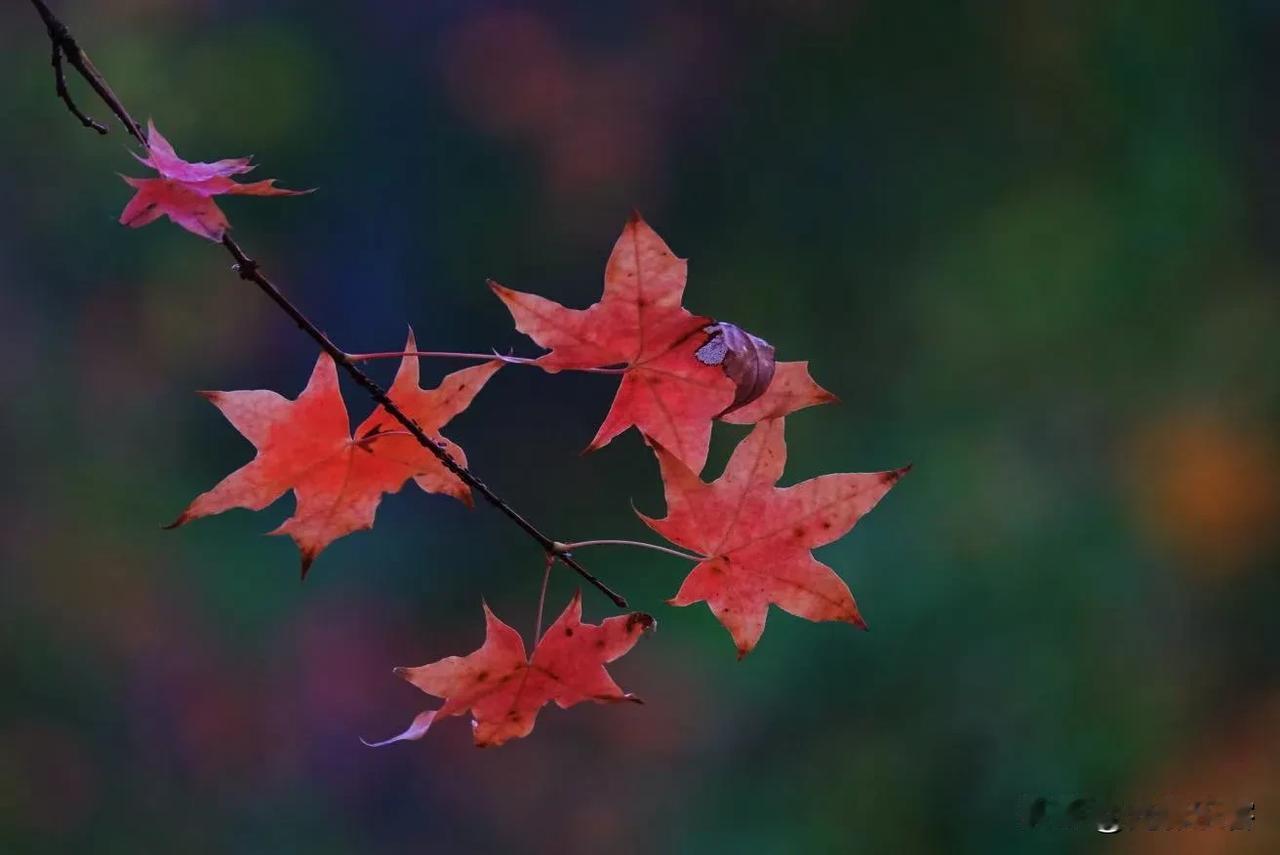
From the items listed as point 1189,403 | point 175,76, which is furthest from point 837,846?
point 175,76

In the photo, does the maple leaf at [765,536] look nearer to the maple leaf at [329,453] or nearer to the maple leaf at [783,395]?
the maple leaf at [783,395]

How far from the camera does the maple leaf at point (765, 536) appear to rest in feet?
1.77

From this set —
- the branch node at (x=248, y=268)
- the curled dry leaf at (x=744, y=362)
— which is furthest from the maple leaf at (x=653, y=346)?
the branch node at (x=248, y=268)

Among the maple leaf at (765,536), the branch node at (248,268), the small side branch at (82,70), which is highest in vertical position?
the small side branch at (82,70)

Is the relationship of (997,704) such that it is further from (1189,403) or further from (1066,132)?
(1066,132)

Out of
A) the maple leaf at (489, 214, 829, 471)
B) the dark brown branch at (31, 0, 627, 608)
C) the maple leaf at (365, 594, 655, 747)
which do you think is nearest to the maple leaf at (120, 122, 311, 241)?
the dark brown branch at (31, 0, 627, 608)

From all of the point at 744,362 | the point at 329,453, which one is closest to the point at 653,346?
the point at 744,362

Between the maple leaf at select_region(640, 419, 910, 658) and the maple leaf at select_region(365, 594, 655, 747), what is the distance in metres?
0.06

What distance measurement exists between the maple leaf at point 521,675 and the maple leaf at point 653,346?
0.10 meters

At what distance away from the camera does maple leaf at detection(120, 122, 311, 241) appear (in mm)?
406

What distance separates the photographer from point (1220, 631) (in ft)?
7.31

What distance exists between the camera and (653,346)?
1.67ft

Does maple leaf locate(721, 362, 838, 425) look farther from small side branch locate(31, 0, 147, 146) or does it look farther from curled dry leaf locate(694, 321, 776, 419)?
small side branch locate(31, 0, 147, 146)

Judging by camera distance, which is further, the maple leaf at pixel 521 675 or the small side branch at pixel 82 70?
the maple leaf at pixel 521 675
